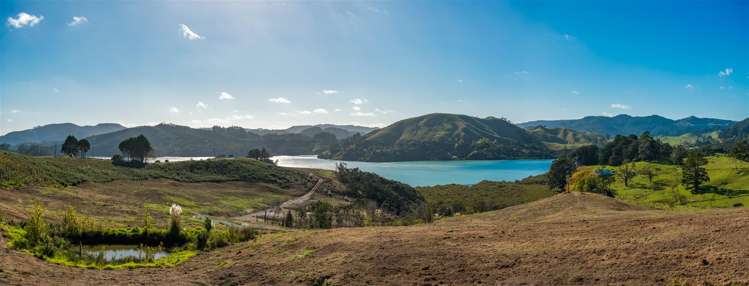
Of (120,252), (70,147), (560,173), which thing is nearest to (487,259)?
(120,252)

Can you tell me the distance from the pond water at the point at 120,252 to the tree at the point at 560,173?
120 meters

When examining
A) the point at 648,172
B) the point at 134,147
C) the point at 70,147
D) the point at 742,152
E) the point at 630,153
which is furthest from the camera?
the point at 630,153

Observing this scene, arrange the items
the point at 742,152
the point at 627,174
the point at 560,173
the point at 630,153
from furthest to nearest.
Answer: the point at 630,153, the point at 560,173, the point at 627,174, the point at 742,152

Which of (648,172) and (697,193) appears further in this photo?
(648,172)

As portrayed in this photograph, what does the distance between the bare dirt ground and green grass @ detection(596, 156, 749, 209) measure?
48.5 meters

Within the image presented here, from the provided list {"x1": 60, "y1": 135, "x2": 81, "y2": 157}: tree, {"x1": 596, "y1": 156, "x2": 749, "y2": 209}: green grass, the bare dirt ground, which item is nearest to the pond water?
the bare dirt ground

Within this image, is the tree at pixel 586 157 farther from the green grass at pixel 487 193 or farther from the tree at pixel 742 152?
the tree at pixel 742 152

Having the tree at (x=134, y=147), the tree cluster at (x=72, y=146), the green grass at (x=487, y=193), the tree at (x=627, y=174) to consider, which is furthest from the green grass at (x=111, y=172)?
the tree at (x=627, y=174)

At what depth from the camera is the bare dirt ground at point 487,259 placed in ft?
47.0

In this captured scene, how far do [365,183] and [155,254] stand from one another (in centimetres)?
10826

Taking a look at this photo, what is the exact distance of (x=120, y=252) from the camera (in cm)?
2728

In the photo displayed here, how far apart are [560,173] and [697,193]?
54.6 m

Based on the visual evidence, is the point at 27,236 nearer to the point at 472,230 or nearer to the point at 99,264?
the point at 99,264

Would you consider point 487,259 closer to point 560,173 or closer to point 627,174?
point 627,174
